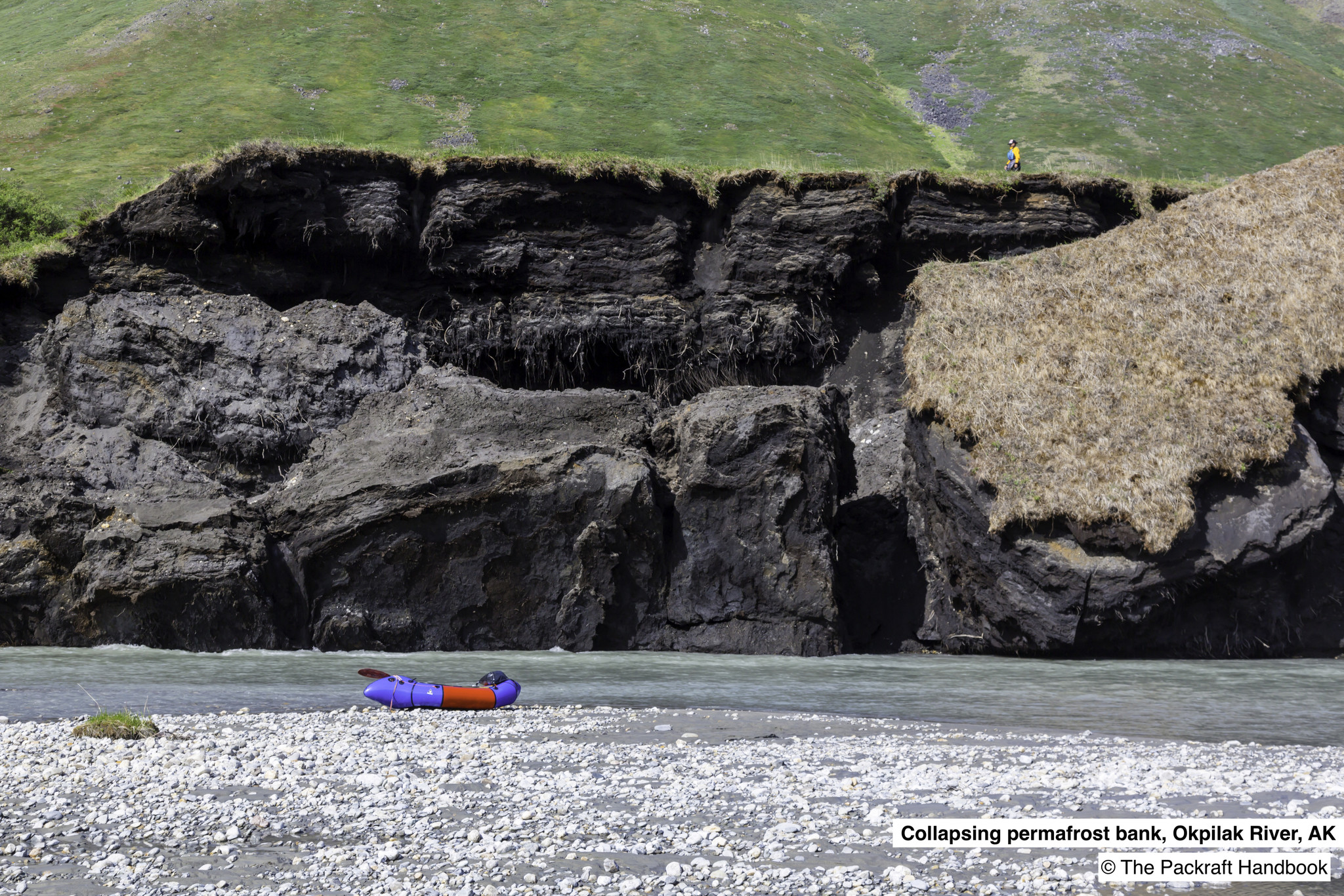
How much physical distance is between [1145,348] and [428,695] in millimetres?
15186

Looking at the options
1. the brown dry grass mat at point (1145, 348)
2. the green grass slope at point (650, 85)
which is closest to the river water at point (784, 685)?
the brown dry grass mat at point (1145, 348)

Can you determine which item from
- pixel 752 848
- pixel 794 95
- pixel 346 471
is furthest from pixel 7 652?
pixel 794 95

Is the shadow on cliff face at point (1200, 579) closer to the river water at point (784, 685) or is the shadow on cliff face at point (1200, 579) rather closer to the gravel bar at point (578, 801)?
the river water at point (784, 685)

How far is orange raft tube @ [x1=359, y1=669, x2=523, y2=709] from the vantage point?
1040 cm

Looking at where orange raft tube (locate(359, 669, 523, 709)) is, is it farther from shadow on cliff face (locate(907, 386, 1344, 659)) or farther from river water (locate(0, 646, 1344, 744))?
shadow on cliff face (locate(907, 386, 1344, 659))

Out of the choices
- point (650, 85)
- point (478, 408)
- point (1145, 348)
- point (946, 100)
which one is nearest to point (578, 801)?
point (478, 408)

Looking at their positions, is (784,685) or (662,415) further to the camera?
(662,415)

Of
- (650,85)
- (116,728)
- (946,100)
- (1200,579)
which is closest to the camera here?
(116,728)

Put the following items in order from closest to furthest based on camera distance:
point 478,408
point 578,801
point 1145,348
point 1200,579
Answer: point 578,801
point 1200,579
point 1145,348
point 478,408

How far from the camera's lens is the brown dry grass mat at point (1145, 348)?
16422mm

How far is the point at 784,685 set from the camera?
12594 millimetres

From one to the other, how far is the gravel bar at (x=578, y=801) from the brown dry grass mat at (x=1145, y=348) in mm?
8516

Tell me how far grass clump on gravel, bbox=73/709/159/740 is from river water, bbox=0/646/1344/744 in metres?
1.28

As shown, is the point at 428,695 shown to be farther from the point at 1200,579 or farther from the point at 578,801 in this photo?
the point at 1200,579
